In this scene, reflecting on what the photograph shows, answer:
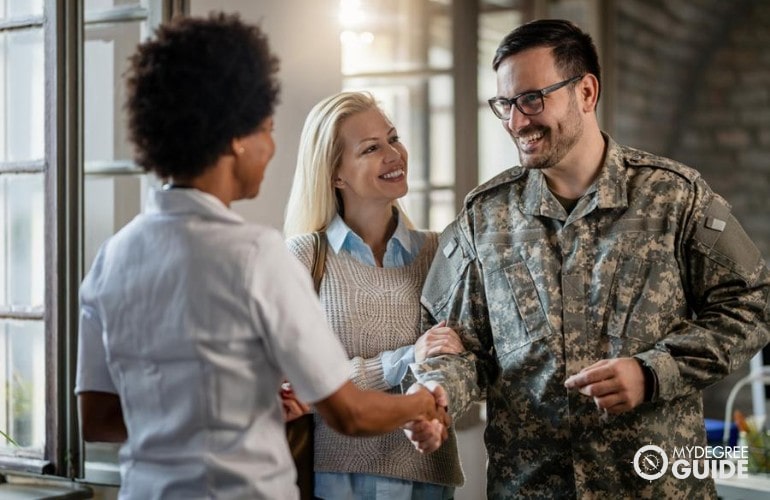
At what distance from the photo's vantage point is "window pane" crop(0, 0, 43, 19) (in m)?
2.51

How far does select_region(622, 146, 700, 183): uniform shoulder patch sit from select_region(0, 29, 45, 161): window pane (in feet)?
4.52

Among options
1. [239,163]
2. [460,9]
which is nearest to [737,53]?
[460,9]

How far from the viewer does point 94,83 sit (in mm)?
2598

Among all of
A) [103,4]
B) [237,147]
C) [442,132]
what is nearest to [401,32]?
[442,132]

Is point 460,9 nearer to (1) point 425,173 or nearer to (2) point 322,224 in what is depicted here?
(1) point 425,173

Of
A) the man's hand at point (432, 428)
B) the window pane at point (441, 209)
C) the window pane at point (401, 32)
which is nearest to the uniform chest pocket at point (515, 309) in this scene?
the man's hand at point (432, 428)

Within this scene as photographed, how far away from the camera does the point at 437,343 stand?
1.97 meters

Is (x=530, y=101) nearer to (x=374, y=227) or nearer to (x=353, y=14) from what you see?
(x=374, y=227)

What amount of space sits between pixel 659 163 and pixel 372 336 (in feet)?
2.17

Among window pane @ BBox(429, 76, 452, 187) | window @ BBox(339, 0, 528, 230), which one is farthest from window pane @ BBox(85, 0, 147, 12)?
window pane @ BBox(429, 76, 452, 187)

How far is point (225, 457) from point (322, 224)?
40.8 inches

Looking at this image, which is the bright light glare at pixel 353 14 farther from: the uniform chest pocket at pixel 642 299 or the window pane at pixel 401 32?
the uniform chest pocket at pixel 642 299

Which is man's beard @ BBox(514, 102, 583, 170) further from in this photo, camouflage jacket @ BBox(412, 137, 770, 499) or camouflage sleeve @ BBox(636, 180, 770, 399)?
camouflage sleeve @ BBox(636, 180, 770, 399)

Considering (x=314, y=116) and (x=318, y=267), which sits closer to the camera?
(x=318, y=267)
